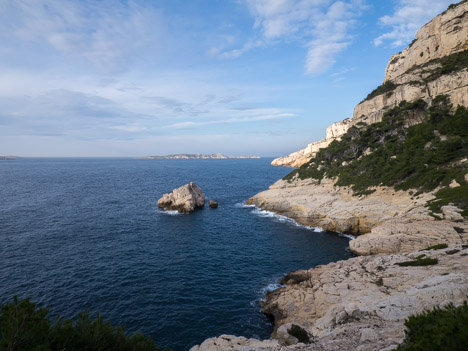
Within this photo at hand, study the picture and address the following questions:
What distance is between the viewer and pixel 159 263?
3750 centimetres

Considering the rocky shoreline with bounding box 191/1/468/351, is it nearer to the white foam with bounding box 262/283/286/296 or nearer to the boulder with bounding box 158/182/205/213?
the white foam with bounding box 262/283/286/296

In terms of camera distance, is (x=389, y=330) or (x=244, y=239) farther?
(x=244, y=239)

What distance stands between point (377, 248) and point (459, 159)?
2736 cm

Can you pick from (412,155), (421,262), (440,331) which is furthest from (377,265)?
(412,155)

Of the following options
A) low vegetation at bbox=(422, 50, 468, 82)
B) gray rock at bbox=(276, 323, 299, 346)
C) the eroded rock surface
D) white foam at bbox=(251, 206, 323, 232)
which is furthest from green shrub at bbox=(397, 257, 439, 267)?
low vegetation at bbox=(422, 50, 468, 82)

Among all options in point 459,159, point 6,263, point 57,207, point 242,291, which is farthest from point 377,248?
point 57,207

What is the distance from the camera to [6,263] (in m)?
35.9

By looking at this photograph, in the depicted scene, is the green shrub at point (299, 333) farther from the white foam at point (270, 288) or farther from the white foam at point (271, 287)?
the white foam at point (271, 287)

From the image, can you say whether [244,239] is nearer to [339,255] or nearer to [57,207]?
[339,255]

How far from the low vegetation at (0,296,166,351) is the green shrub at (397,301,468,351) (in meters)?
12.1

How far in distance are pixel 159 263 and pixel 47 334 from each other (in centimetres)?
2792

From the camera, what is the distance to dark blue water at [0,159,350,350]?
2594 centimetres

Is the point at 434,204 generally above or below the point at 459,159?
below

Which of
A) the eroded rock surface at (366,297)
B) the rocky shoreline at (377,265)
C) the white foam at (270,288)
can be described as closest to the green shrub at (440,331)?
the rocky shoreline at (377,265)
